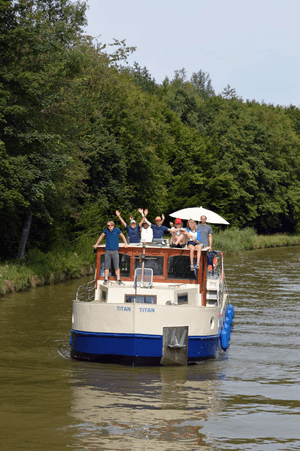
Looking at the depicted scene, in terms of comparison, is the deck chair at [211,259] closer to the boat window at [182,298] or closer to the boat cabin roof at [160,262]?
the boat cabin roof at [160,262]

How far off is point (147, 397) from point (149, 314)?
2462 millimetres

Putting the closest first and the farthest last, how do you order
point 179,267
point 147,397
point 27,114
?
point 147,397 → point 179,267 → point 27,114

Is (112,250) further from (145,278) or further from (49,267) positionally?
(49,267)

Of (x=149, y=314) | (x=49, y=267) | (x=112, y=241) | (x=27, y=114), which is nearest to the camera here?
(x=149, y=314)

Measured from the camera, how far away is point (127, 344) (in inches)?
594

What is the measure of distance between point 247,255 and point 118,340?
4079 centimetres

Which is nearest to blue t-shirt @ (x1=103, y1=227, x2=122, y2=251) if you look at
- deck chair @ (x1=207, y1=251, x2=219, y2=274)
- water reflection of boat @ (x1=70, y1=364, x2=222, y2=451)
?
water reflection of boat @ (x1=70, y1=364, x2=222, y2=451)

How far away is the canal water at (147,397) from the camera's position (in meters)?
10.3

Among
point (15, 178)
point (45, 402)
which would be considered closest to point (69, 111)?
point (15, 178)

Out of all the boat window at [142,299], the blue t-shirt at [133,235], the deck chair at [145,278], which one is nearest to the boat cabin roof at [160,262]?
the deck chair at [145,278]

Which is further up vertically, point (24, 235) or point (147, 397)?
point (24, 235)

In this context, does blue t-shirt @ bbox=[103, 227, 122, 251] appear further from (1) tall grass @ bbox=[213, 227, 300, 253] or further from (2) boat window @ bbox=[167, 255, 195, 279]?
(1) tall grass @ bbox=[213, 227, 300, 253]

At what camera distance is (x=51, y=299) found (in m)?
26.8

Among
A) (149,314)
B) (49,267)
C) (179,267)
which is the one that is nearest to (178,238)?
(179,267)
